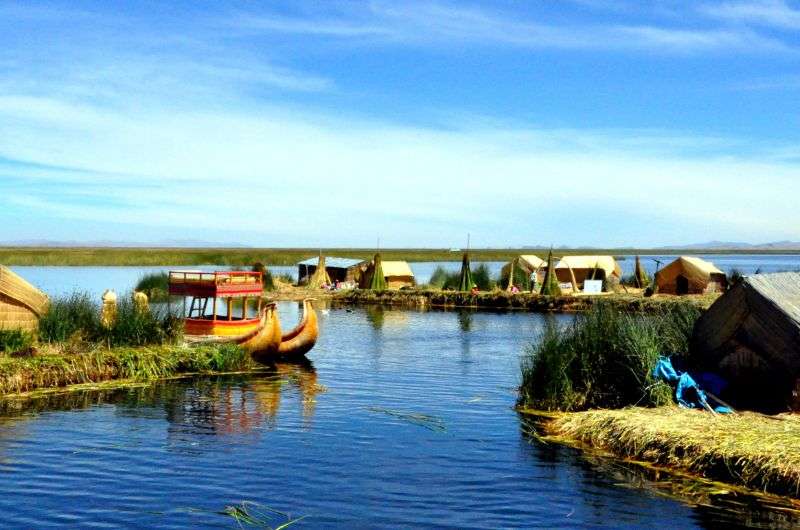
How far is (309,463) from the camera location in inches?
571

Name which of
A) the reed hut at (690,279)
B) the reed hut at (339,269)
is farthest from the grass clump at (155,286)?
the reed hut at (690,279)

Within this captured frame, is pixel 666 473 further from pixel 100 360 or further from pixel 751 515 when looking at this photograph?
pixel 100 360

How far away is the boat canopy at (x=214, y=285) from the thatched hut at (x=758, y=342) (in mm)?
13364

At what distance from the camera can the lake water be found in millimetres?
11930

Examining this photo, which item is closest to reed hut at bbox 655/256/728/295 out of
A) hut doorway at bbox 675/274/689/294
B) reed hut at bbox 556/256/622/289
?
hut doorway at bbox 675/274/689/294

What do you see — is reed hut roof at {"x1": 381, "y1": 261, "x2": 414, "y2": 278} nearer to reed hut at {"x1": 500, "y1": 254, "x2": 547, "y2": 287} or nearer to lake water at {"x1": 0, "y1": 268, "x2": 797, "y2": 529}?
reed hut at {"x1": 500, "y1": 254, "x2": 547, "y2": 287}

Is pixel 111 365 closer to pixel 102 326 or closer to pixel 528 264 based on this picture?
pixel 102 326

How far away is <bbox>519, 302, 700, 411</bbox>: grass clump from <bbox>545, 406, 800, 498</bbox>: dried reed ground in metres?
1.17

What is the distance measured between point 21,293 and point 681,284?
117 feet

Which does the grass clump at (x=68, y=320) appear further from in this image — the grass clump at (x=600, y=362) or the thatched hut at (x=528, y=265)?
the thatched hut at (x=528, y=265)

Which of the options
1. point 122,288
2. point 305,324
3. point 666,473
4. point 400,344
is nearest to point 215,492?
point 666,473

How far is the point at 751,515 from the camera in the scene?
11.8 m

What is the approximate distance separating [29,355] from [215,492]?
31.6 ft

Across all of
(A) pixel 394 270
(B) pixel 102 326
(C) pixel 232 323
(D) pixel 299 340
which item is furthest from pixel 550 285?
(B) pixel 102 326
